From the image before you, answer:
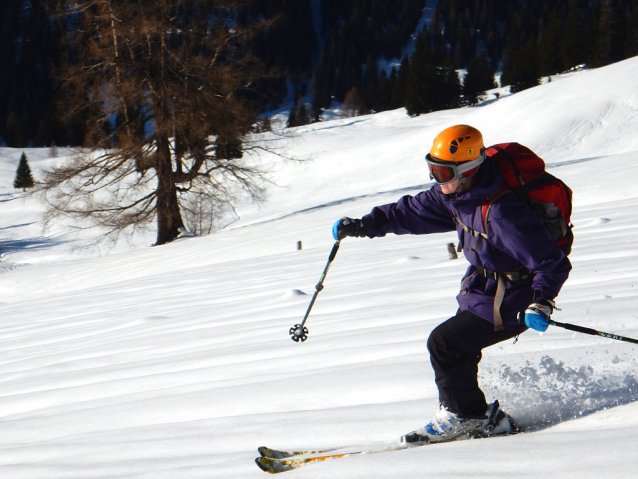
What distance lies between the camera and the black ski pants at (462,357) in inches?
94.2

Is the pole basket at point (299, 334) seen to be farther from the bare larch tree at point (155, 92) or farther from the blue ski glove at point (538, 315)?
the bare larch tree at point (155, 92)

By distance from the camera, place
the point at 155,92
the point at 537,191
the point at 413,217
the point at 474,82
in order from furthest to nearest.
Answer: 1. the point at 474,82
2. the point at 155,92
3. the point at 413,217
4. the point at 537,191

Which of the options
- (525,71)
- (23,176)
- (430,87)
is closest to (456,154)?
(23,176)

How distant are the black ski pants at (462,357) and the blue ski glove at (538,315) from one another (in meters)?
0.25

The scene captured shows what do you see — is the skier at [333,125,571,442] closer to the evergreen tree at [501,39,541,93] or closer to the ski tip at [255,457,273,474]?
the ski tip at [255,457,273,474]

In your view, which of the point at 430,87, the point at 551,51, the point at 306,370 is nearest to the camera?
the point at 306,370

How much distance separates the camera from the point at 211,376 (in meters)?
3.65

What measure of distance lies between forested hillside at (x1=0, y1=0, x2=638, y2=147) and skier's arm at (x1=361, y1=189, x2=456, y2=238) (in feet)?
39.2

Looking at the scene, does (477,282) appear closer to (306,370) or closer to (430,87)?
(306,370)

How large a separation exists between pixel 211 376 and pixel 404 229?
1550 mm

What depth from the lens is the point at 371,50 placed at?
120125mm

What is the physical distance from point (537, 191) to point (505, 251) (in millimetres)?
258

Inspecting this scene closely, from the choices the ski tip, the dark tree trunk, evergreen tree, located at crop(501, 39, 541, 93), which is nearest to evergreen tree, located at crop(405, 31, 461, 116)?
evergreen tree, located at crop(501, 39, 541, 93)

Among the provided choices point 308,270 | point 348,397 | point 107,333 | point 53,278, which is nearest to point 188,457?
point 348,397
